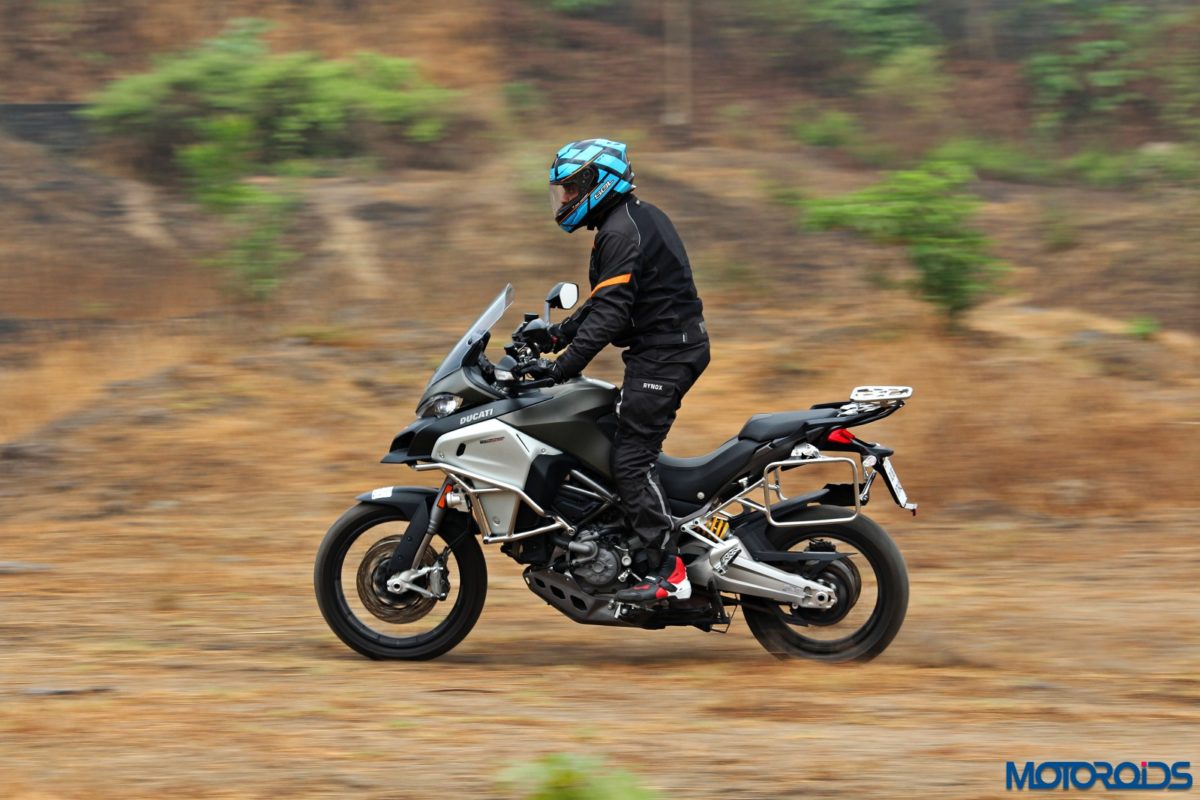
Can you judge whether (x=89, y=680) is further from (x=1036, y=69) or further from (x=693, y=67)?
(x=1036, y=69)

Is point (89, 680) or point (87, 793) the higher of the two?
point (87, 793)

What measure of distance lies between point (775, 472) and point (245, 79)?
14.5m

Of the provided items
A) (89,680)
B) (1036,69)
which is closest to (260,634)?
(89,680)

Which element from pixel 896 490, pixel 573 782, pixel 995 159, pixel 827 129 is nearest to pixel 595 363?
pixel 896 490

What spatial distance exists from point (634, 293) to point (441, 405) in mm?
1041

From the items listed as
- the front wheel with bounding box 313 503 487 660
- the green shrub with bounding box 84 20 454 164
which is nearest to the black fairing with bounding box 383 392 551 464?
the front wheel with bounding box 313 503 487 660

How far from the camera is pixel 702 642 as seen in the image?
7.35 meters

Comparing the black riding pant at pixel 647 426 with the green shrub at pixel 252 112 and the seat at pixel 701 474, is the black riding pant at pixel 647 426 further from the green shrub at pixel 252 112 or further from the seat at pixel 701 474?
the green shrub at pixel 252 112

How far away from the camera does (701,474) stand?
22.0 feet

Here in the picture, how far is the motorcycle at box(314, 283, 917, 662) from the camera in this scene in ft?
21.8

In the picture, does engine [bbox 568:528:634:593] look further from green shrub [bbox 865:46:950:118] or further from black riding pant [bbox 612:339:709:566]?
green shrub [bbox 865:46:950:118]

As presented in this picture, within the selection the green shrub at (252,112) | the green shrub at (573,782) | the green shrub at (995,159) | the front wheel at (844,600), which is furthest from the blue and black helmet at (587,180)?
the green shrub at (995,159)

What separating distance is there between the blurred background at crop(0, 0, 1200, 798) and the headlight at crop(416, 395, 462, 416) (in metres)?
1.20

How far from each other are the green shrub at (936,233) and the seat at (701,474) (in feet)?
20.1
